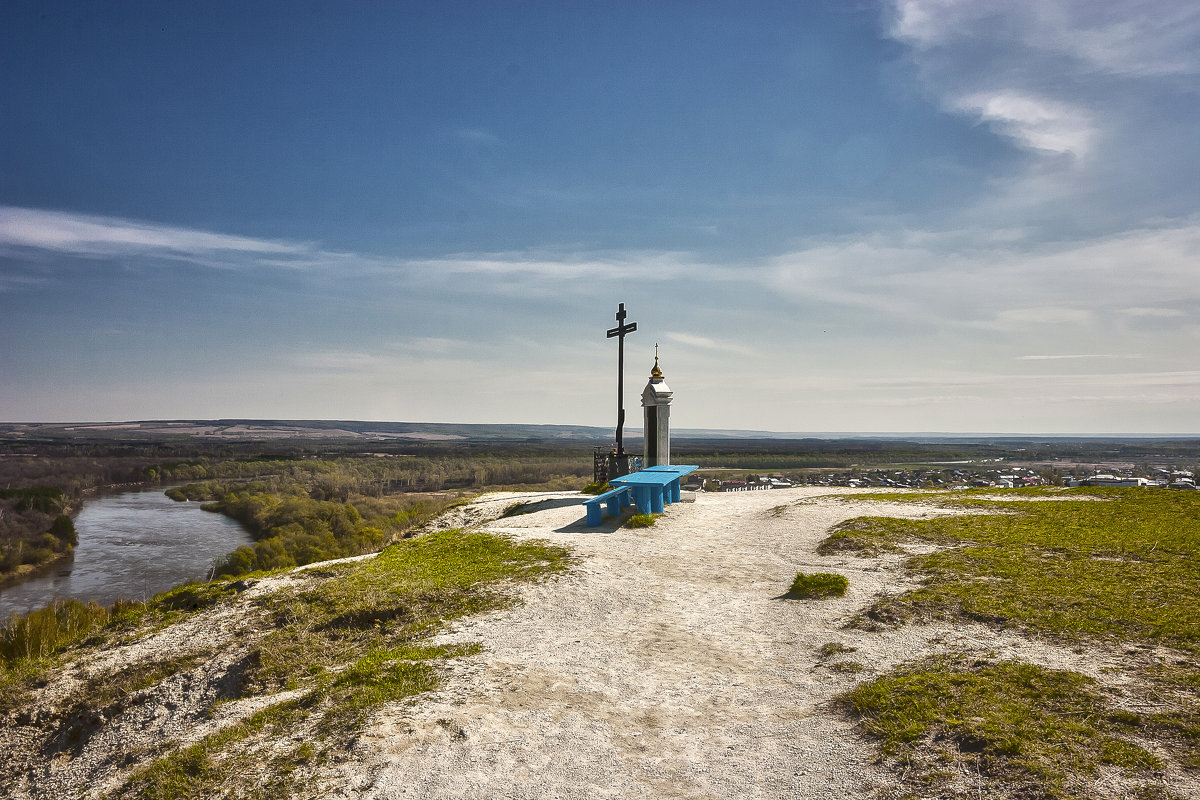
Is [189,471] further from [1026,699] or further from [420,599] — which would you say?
[1026,699]

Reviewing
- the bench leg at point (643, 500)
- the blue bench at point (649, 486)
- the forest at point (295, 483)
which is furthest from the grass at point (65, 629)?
the bench leg at point (643, 500)

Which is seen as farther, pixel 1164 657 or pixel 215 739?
pixel 1164 657

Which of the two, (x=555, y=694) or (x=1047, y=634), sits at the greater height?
(x=1047, y=634)

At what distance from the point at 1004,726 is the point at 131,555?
49.4m

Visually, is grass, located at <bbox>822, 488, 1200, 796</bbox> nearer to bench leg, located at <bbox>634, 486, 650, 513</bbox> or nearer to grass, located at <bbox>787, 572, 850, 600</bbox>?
grass, located at <bbox>787, 572, 850, 600</bbox>

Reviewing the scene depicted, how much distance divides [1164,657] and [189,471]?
110882mm

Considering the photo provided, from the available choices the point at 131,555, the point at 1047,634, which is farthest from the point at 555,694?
the point at 131,555

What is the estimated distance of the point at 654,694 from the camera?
5.75 meters

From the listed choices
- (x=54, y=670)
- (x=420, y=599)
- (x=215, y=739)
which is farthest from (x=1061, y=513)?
(x=54, y=670)

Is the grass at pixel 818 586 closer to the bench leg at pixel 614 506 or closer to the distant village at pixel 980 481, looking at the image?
the bench leg at pixel 614 506

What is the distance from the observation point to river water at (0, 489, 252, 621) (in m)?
29.5

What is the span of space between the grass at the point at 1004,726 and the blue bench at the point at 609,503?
9150 millimetres

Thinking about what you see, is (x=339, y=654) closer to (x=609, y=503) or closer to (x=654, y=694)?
(x=654, y=694)

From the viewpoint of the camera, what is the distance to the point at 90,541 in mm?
43750
